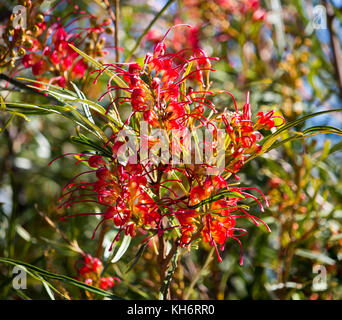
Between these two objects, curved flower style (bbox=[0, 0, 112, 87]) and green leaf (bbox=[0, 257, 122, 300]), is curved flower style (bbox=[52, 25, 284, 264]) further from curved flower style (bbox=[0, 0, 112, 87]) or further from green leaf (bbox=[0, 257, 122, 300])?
curved flower style (bbox=[0, 0, 112, 87])

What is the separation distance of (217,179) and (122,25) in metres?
1.16

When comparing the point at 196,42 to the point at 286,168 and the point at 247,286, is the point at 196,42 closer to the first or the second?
the point at 286,168

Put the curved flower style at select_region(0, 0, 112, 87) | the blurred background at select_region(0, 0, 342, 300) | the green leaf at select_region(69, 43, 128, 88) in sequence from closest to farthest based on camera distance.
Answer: the green leaf at select_region(69, 43, 128, 88) → the curved flower style at select_region(0, 0, 112, 87) → the blurred background at select_region(0, 0, 342, 300)

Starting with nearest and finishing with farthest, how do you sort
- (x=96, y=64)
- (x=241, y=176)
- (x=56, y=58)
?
(x=96, y=64), (x=56, y=58), (x=241, y=176)

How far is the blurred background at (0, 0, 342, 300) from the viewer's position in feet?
3.34

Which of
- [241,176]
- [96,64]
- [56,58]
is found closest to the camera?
[96,64]

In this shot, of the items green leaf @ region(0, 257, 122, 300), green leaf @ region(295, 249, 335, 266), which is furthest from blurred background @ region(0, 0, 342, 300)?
green leaf @ region(0, 257, 122, 300)

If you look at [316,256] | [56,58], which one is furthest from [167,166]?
[316,256]

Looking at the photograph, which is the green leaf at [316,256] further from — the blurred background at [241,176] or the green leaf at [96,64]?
the green leaf at [96,64]

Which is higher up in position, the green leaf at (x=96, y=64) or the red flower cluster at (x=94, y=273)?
the green leaf at (x=96, y=64)

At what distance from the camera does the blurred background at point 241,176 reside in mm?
1020

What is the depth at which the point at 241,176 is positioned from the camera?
1085 millimetres

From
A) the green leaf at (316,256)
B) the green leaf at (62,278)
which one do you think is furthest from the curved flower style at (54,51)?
the green leaf at (316,256)

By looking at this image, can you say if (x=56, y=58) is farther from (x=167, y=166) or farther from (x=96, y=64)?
(x=167, y=166)
